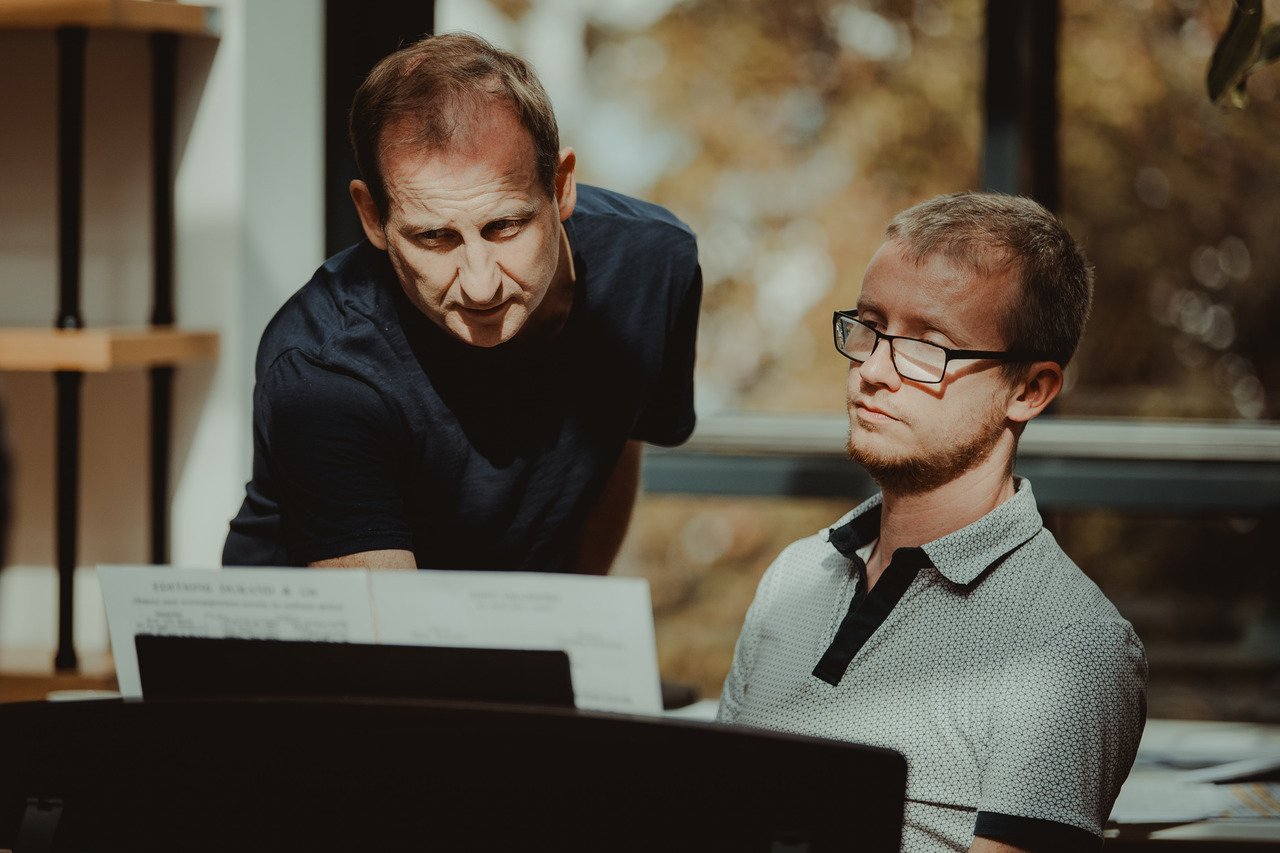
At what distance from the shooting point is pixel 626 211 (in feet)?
5.62

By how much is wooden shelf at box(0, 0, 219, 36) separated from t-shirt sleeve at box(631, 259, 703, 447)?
729 mm

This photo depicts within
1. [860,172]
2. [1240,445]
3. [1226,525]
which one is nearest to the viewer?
[1240,445]

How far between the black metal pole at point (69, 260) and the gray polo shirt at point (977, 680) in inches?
37.1

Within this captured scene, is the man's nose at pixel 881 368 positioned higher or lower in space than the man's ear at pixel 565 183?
lower

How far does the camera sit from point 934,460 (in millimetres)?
1225

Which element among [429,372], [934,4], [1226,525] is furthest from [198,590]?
[934,4]

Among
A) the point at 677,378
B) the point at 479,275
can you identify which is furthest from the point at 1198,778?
the point at 479,275

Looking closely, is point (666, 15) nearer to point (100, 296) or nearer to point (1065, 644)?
point (100, 296)

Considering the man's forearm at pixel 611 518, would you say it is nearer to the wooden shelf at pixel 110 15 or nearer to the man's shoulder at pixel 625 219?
the man's shoulder at pixel 625 219

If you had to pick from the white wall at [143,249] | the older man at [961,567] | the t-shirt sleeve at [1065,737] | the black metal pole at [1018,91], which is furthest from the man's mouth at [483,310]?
the black metal pole at [1018,91]

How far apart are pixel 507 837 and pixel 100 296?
52.4 inches

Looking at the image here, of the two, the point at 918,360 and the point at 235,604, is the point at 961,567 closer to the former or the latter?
the point at 918,360

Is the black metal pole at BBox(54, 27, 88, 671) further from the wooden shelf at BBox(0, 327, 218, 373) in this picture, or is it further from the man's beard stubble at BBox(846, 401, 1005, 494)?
the man's beard stubble at BBox(846, 401, 1005, 494)

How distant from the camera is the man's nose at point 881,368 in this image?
48.0 inches
